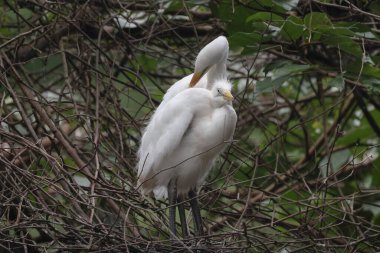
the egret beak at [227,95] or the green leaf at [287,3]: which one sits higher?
the green leaf at [287,3]

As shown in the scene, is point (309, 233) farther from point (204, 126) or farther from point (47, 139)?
point (47, 139)

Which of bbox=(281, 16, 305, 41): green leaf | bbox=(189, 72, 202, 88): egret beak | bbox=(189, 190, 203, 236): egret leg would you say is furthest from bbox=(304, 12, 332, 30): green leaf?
bbox=(189, 190, 203, 236): egret leg

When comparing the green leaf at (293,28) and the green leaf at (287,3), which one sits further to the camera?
the green leaf at (287,3)

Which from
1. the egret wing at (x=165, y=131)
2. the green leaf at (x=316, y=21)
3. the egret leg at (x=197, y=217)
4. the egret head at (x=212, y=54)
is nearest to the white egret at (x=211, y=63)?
the egret head at (x=212, y=54)

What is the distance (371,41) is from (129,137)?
1043 millimetres

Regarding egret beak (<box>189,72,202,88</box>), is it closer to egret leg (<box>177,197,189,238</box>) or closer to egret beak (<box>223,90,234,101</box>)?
egret beak (<box>223,90,234,101</box>)

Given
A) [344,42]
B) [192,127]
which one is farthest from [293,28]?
[192,127]

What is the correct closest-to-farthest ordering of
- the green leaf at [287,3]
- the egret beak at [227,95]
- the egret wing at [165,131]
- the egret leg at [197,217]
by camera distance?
1. the egret beak at [227,95]
2. the egret wing at [165,131]
3. the egret leg at [197,217]
4. the green leaf at [287,3]

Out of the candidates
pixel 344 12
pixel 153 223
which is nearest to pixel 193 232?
pixel 153 223

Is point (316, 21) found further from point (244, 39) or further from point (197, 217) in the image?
A: point (197, 217)

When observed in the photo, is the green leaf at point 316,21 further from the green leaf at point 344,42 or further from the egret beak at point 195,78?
the egret beak at point 195,78

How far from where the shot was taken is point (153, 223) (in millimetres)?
3404

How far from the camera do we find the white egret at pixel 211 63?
11.0 ft

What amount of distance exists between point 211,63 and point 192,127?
9.8 inches
